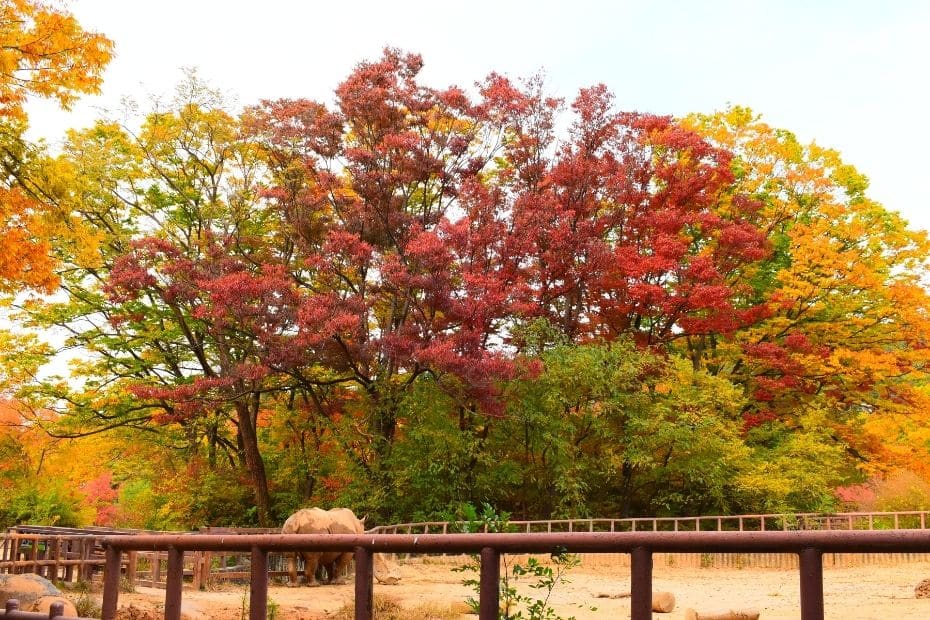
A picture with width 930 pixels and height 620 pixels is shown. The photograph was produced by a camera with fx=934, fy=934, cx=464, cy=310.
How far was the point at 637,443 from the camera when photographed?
2664 cm

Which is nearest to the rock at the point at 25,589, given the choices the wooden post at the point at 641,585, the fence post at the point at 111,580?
the fence post at the point at 111,580

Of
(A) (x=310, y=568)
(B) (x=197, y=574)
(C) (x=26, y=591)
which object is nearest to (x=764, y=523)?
(A) (x=310, y=568)

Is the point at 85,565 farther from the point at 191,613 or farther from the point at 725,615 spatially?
the point at 725,615

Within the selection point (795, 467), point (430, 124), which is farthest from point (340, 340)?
point (795, 467)

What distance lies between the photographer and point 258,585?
3.77 m

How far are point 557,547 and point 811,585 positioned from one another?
0.77 meters

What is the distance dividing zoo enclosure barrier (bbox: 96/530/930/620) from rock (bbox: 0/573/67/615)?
909 centimetres

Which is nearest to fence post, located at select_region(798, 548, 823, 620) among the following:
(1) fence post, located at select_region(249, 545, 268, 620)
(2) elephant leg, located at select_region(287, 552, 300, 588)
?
(1) fence post, located at select_region(249, 545, 268, 620)

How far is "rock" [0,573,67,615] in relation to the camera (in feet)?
39.1

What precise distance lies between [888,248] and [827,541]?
105 ft

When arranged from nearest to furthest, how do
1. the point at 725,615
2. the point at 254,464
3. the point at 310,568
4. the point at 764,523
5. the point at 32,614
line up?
the point at 32,614 → the point at 725,615 → the point at 310,568 → the point at 764,523 → the point at 254,464

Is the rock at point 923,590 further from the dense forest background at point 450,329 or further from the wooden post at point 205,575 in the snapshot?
the wooden post at point 205,575

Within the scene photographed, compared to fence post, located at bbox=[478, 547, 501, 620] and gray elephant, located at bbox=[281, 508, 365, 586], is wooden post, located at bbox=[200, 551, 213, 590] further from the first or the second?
fence post, located at bbox=[478, 547, 501, 620]

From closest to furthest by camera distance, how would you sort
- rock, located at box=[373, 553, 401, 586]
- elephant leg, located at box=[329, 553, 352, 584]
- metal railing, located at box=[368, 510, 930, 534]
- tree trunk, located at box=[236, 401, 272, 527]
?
rock, located at box=[373, 553, 401, 586] → elephant leg, located at box=[329, 553, 352, 584] → metal railing, located at box=[368, 510, 930, 534] → tree trunk, located at box=[236, 401, 272, 527]
